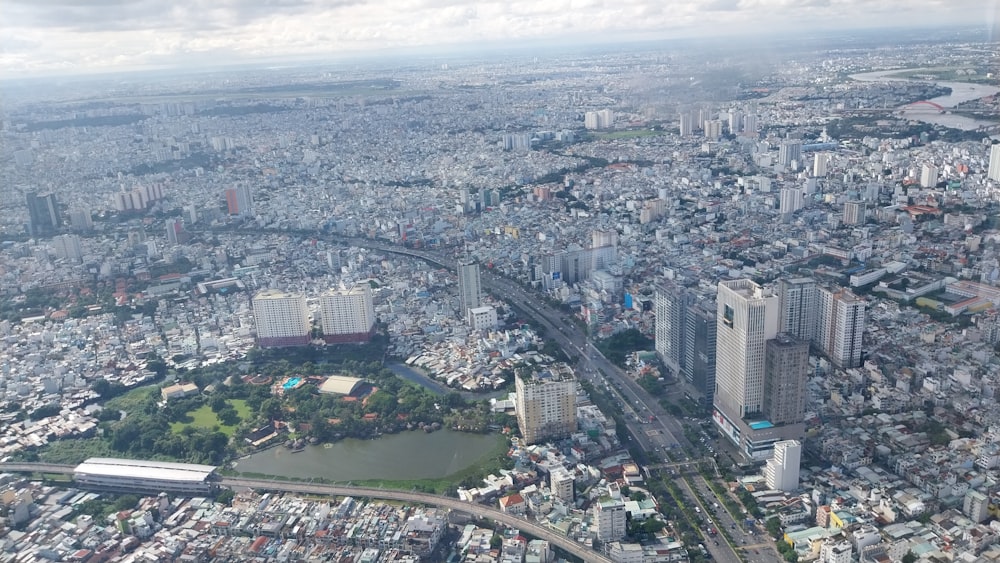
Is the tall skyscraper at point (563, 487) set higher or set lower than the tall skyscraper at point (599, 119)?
lower

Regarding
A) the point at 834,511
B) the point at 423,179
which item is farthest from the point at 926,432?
the point at 423,179

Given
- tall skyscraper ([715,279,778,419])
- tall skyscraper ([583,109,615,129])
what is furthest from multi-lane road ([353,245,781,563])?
tall skyscraper ([583,109,615,129])

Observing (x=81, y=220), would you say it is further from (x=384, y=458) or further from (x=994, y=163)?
(x=994, y=163)

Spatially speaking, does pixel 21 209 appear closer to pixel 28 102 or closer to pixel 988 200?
pixel 28 102

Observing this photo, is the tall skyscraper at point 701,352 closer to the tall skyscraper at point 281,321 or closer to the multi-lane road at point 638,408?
the multi-lane road at point 638,408

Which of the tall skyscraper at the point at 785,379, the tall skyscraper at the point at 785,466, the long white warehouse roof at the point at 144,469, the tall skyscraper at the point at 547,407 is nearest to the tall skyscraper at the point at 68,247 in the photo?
the long white warehouse roof at the point at 144,469

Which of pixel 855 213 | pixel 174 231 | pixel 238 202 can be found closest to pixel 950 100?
pixel 855 213

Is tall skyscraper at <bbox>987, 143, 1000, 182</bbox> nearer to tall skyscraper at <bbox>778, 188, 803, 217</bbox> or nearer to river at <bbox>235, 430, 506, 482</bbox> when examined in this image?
tall skyscraper at <bbox>778, 188, 803, 217</bbox>
